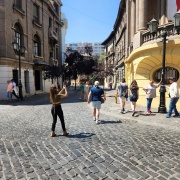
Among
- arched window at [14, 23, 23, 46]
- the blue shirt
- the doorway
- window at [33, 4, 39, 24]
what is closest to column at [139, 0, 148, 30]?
the blue shirt

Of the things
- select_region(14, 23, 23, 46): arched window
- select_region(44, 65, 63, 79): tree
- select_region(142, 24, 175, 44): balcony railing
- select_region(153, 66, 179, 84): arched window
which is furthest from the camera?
select_region(44, 65, 63, 79): tree

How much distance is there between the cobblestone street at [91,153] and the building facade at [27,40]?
38.6 ft

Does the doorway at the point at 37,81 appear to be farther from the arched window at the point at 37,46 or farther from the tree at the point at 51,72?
the arched window at the point at 37,46

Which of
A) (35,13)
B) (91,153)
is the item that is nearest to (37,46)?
(35,13)

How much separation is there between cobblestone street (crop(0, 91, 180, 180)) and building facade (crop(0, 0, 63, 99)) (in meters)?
11.8

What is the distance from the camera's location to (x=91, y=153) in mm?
4715

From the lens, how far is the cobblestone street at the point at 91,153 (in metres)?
3.76

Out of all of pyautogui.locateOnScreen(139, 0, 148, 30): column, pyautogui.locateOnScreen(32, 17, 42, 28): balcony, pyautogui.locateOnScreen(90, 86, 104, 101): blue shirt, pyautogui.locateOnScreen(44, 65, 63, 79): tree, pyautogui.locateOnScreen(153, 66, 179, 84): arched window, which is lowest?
pyautogui.locateOnScreen(90, 86, 104, 101): blue shirt

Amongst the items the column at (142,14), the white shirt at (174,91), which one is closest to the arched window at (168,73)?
the column at (142,14)

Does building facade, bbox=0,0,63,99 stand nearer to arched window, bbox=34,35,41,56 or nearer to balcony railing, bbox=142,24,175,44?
arched window, bbox=34,35,41,56

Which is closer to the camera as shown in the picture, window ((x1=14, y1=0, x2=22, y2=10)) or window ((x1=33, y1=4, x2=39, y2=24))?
window ((x1=14, y1=0, x2=22, y2=10))

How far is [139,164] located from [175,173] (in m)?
0.68

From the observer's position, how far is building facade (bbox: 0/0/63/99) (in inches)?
693

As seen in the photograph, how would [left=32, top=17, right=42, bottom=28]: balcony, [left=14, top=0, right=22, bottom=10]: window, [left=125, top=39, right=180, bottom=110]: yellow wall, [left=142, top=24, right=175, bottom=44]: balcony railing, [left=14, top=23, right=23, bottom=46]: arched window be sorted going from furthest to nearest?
[left=32, top=17, right=42, bottom=28]: balcony < [left=14, top=0, right=22, bottom=10]: window < [left=14, top=23, right=23, bottom=46]: arched window < [left=125, top=39, right=180, bottom=110]: yellow wall < [left=142, top=24, right=175, bottom=44]: balcony railing
